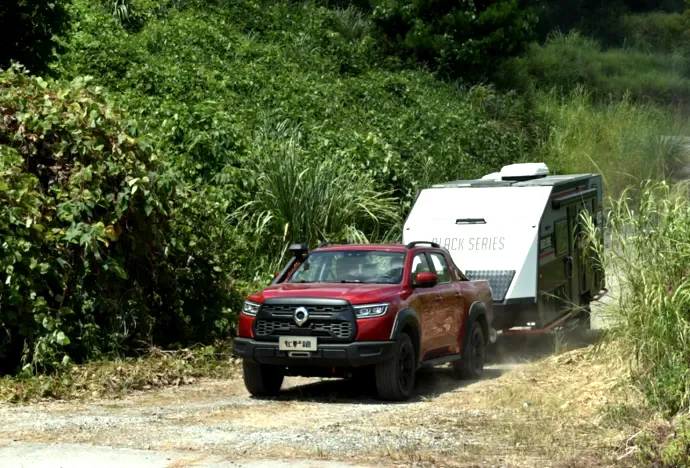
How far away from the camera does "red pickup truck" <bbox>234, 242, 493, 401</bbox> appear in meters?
12.1

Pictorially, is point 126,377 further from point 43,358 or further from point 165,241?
point 165,241

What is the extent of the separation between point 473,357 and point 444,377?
18.8 inches

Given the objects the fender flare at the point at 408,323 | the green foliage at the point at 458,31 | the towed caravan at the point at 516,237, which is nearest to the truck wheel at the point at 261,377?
the fender flare at the point at 408,323

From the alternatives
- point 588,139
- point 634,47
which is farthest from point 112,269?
point 634,47

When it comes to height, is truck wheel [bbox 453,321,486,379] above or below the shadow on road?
above

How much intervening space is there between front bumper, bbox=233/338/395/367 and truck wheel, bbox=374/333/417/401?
0.15 meters

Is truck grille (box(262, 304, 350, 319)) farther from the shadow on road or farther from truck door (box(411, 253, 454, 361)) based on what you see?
truck door (box(411, 253, 454, 361))

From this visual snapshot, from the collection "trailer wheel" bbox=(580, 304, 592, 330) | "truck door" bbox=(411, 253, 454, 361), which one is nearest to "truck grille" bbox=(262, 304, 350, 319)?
"truck door" bbox=(411, 253, 454, 361)

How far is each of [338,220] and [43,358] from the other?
322 inches

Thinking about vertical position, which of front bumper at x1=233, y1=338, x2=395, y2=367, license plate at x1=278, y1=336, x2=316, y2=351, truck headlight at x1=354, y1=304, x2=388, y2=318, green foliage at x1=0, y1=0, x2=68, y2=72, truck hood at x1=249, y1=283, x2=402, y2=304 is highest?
green foliage at x1=0, y1=0, x2=68, y2=72

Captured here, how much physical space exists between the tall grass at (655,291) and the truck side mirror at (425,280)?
6.37ft

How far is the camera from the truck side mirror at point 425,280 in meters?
12.9

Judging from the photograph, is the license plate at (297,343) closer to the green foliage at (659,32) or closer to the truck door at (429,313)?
the truck door at (429,313)

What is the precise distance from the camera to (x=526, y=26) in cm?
3616
